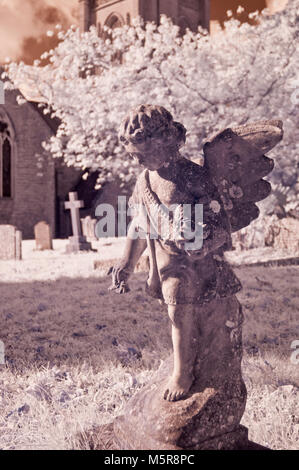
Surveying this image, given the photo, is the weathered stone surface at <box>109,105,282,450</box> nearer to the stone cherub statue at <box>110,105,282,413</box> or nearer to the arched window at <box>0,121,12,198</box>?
the stone cherub statue at <box>110,105,282,413</box>

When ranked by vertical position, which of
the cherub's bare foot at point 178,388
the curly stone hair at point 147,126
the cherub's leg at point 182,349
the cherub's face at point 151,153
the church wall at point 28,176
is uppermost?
the church wall at point 28,176

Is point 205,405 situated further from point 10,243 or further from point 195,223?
point 10,243

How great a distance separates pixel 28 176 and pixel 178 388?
21.5 meters

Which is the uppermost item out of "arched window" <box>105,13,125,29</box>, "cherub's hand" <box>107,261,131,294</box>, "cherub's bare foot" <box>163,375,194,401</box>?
"arched window" <box>105,13,125,29</box>

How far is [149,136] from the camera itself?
2.07 meters

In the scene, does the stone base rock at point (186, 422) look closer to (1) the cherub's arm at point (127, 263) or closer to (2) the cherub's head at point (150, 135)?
(1) the cherub's arm at point (127, 263)

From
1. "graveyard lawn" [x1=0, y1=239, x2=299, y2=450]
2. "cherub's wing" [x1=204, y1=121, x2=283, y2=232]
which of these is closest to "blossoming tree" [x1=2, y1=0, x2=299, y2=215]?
"graveyard lawn" [x1=0, y1=239, x2=299, y2=450]

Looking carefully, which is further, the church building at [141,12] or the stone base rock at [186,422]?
the church building at [141,12]

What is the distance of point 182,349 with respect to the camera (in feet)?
7.11

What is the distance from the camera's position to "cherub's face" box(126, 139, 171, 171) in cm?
209

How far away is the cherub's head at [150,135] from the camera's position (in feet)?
6.79

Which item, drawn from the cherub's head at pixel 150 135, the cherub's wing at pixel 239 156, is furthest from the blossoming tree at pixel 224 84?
the cherub's head at pixel 150 135

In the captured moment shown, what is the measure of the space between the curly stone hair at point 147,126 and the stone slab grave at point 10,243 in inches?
416

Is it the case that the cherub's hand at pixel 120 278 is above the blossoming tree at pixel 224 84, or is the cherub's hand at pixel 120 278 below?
below
